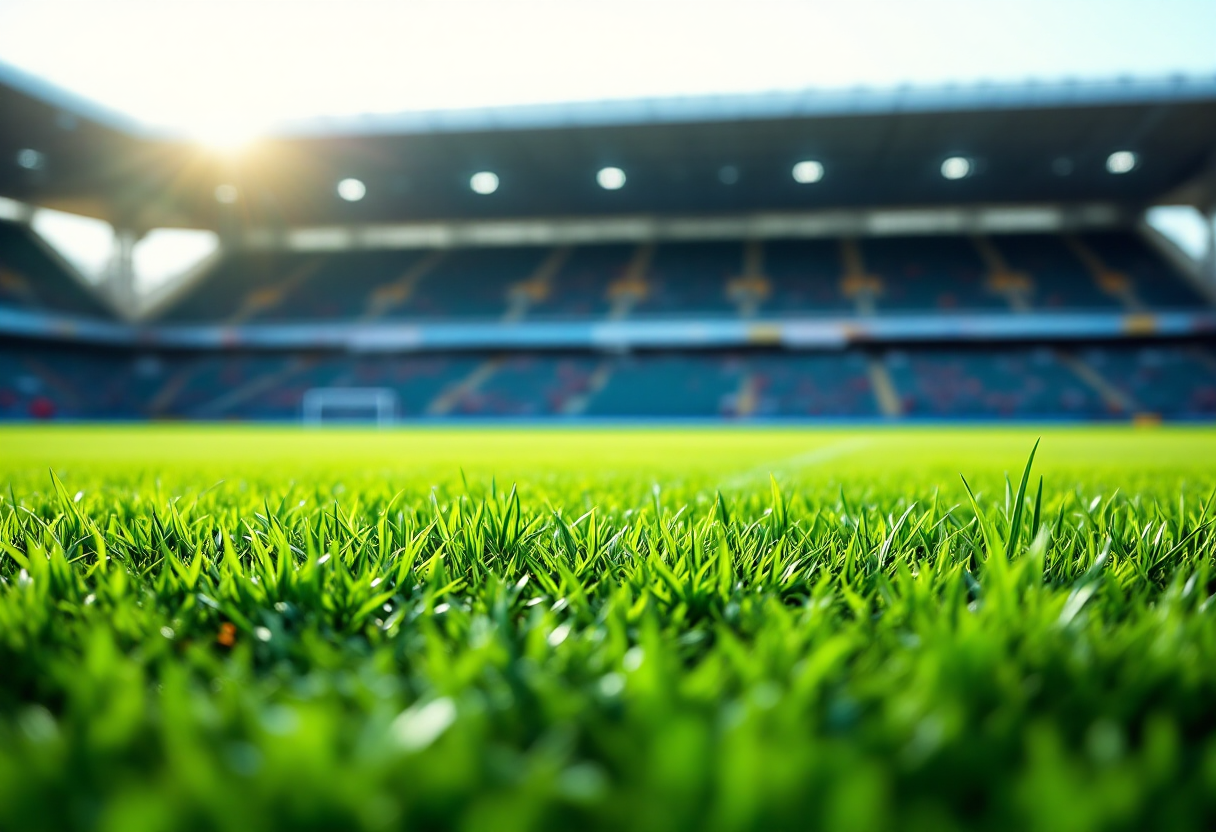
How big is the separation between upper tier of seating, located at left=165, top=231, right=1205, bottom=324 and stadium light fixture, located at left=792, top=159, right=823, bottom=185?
319 centimetres

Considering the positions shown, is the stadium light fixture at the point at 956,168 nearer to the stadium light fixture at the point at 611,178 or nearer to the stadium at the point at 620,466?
the stadium at the point at 620,466

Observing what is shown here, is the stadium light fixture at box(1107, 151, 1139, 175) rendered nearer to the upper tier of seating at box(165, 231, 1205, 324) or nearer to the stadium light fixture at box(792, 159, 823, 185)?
the upper tier of seating at box(165, 231, 1205, 324)

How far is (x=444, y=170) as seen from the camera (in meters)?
18.9

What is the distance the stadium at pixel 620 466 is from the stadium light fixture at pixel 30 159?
0.36ft

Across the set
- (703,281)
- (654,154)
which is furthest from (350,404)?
(703,281)

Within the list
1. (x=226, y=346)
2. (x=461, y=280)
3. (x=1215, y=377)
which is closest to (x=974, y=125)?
(x=1215, y=377)

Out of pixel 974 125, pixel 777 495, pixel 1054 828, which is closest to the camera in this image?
pixel 1054 828

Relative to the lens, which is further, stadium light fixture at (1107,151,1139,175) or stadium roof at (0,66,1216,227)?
stadium light fixture at (1107,151,1139,175)

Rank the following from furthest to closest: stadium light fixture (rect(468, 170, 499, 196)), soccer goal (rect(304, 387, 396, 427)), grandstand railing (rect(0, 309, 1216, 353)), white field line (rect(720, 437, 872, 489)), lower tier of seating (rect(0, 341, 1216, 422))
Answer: soccer goal (rect(304, 387, 396, 427)) < stadium light fixture (rect(468, 170, 499, 196)) < grandstand railing (rect(0, 309, 1216, 353)) < lower tier of seating (rect(0, 341, 1216, 422)) < white field line (rect(720, 437, 872, 489))

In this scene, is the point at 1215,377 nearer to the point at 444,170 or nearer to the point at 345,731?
the point at 444,170

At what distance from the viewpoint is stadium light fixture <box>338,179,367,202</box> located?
779 inches

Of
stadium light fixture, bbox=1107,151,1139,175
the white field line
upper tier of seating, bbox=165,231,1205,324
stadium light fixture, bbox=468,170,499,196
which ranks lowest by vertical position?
the white field line

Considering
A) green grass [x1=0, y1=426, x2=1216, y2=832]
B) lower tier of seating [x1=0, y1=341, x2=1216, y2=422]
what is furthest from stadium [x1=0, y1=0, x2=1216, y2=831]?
lower tier of seating [x1=0, y1=341, x2=1216, y2=422]

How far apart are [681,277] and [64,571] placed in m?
22.5
